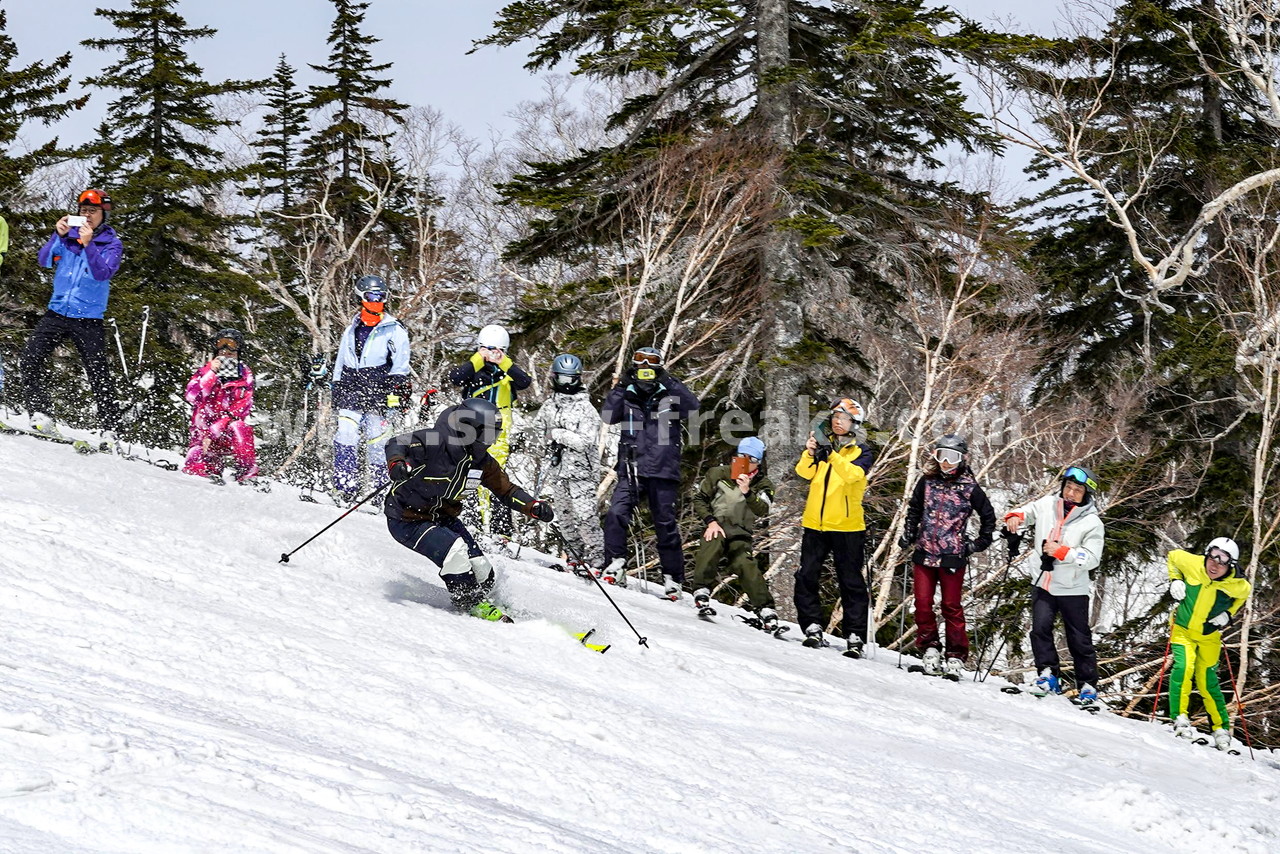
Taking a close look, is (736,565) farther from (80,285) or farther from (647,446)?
(80,285)

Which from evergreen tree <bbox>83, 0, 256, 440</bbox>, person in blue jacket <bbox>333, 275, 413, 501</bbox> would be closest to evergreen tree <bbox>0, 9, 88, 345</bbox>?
evergreen tree <bbox>83, 0, 256, 440</bbox>

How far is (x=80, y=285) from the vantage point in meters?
9.31

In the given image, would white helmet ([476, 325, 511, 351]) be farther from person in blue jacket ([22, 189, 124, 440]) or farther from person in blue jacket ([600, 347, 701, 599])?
person in blue jacket ([22, 189, 124, 440])

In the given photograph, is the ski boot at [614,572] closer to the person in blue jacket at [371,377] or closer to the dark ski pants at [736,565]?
the dark ski pants at [736,565]

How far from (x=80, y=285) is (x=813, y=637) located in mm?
6703

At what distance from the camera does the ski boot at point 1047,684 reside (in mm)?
8977

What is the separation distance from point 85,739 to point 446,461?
365 cm

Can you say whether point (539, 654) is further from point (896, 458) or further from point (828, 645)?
point (896, 458)

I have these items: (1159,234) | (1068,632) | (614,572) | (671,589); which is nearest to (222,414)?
(614,572)

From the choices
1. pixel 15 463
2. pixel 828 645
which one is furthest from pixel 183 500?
pixel 828 645

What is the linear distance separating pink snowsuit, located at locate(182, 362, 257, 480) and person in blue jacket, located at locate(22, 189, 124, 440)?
2.90 ft

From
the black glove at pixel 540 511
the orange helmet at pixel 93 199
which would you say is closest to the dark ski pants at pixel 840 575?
the black glove at pixel 540 511

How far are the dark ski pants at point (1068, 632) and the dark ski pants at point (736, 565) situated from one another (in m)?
2.20

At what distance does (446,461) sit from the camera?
6.81 meters
